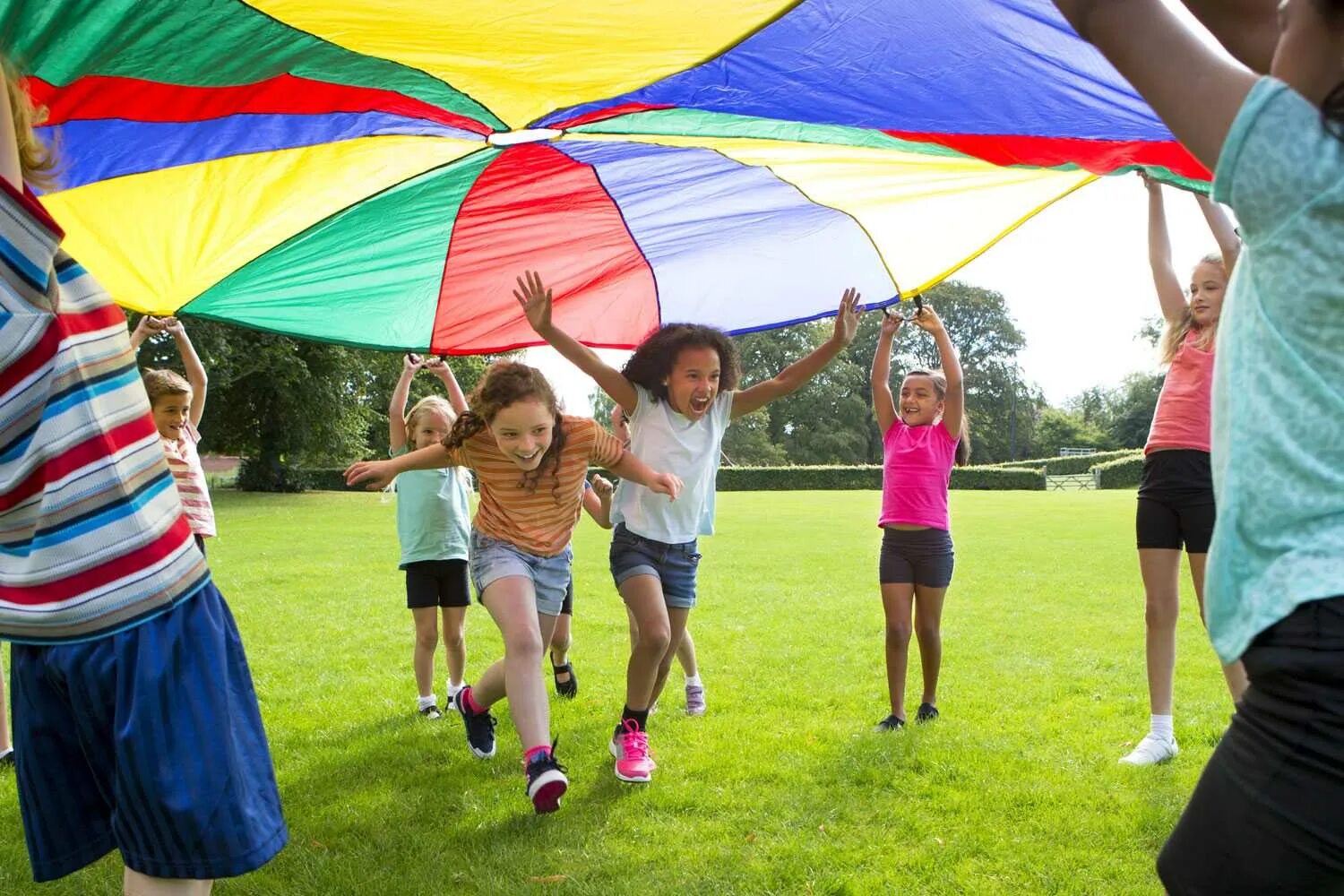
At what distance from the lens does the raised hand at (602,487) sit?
445 centimetres

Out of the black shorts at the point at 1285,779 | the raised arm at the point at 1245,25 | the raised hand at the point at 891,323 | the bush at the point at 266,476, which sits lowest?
the bush at the point at 266,476

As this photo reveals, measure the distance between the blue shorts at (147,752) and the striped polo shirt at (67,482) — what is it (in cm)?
6

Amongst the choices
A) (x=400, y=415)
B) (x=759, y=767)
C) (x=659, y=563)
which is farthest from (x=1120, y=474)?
(x=659, y=563)

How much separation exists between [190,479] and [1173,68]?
4690mm

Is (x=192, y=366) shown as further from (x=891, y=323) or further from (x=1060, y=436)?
(x=1060, y=436)

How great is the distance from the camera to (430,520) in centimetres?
509

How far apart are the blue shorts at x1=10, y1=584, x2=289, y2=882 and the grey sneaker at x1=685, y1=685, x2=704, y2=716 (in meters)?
3.27

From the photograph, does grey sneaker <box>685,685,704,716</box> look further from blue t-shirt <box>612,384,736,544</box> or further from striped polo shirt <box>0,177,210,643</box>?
striped polo shirt <box>0,177,210,643</box>

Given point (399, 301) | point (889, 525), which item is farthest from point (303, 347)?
point (889, 525)

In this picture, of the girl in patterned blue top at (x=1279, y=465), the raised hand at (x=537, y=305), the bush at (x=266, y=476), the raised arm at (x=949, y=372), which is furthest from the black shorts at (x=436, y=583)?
the bush at (x=266, y=476)

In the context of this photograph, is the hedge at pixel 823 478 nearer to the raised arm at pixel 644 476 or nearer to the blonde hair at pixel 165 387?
the blonde hair at pixel 165 387

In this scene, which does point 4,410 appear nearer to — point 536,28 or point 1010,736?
point 536,28

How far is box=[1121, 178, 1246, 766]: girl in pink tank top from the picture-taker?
3.98 meters

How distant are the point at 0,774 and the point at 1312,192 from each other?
461cm
